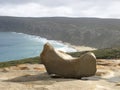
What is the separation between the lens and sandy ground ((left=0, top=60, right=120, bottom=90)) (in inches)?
642

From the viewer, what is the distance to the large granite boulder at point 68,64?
64.0ft

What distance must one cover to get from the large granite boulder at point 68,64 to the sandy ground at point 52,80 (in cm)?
39

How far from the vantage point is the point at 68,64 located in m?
19.7

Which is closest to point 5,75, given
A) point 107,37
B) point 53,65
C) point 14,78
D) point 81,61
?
point 14,78

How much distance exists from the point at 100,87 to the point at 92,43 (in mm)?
174644

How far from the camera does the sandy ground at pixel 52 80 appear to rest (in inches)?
642

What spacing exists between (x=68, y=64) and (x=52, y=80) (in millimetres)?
1866

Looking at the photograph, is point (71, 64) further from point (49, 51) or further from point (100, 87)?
point (100, 87)

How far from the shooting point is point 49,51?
2014 cm

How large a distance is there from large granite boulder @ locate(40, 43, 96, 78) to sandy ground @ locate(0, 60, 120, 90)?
1.29 feet

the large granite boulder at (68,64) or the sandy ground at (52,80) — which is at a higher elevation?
the large granite boulder at (68,64)

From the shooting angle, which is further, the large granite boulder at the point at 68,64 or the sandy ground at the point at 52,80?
the large granite boulder at the point at 68,64

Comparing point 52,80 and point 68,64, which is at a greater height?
point 68,64

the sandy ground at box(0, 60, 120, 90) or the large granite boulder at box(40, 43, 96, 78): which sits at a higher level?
the large granite boulder at box(40, 43, 96, 78)
